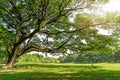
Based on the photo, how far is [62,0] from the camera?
25.5 meters

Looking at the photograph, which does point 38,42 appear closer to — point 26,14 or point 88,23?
point 26,14

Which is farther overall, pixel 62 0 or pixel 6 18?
pixel 6 18

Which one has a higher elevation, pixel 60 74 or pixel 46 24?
pixel 46 24

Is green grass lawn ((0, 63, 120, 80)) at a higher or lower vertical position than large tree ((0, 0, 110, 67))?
lower

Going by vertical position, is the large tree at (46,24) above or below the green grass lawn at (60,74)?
above

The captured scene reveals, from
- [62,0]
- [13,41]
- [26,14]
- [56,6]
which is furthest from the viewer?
[13,41]

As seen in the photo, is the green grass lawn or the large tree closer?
the green grass lawn

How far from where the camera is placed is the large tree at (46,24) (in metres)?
26.3

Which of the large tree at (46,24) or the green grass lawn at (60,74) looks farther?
the large tree at (46,24)

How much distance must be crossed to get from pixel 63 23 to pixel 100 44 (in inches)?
196

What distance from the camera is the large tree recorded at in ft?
86.3

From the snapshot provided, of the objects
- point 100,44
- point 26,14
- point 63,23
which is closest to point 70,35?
point 63,23

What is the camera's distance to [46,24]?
28047mm

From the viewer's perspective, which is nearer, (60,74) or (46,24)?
(60,74)
